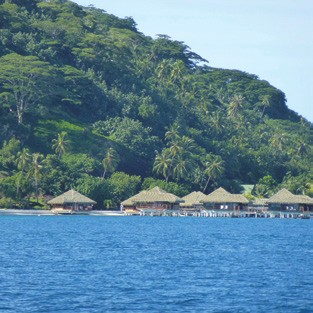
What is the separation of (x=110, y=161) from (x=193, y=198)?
13157mm

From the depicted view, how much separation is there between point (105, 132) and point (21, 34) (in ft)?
89.4

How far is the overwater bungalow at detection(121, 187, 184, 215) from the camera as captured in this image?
132750 millimetres

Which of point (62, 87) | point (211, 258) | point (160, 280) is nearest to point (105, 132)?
point (62, 87)

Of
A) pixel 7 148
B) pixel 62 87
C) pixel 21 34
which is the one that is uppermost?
pixel 21 34

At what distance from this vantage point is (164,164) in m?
144

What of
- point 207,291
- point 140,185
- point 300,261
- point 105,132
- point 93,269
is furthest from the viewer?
point 105,132

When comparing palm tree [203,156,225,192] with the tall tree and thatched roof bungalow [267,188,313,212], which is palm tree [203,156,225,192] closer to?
thatched roof bungalow [267,188,313,212]

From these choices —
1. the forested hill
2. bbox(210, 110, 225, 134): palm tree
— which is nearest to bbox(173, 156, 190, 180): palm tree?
the forested hill

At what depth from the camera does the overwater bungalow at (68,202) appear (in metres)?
126

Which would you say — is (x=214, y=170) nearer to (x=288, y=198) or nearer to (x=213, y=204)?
(x=213, y=204)

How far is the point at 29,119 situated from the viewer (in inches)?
5940

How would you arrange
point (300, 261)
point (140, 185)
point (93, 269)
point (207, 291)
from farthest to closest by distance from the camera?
point (140, 185) < point (300, 261) < point (93, 269) < point (207, 291)

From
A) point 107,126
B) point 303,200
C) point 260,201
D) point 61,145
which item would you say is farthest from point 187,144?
point 61,145

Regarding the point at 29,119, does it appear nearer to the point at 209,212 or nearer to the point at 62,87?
the point at 62,87
